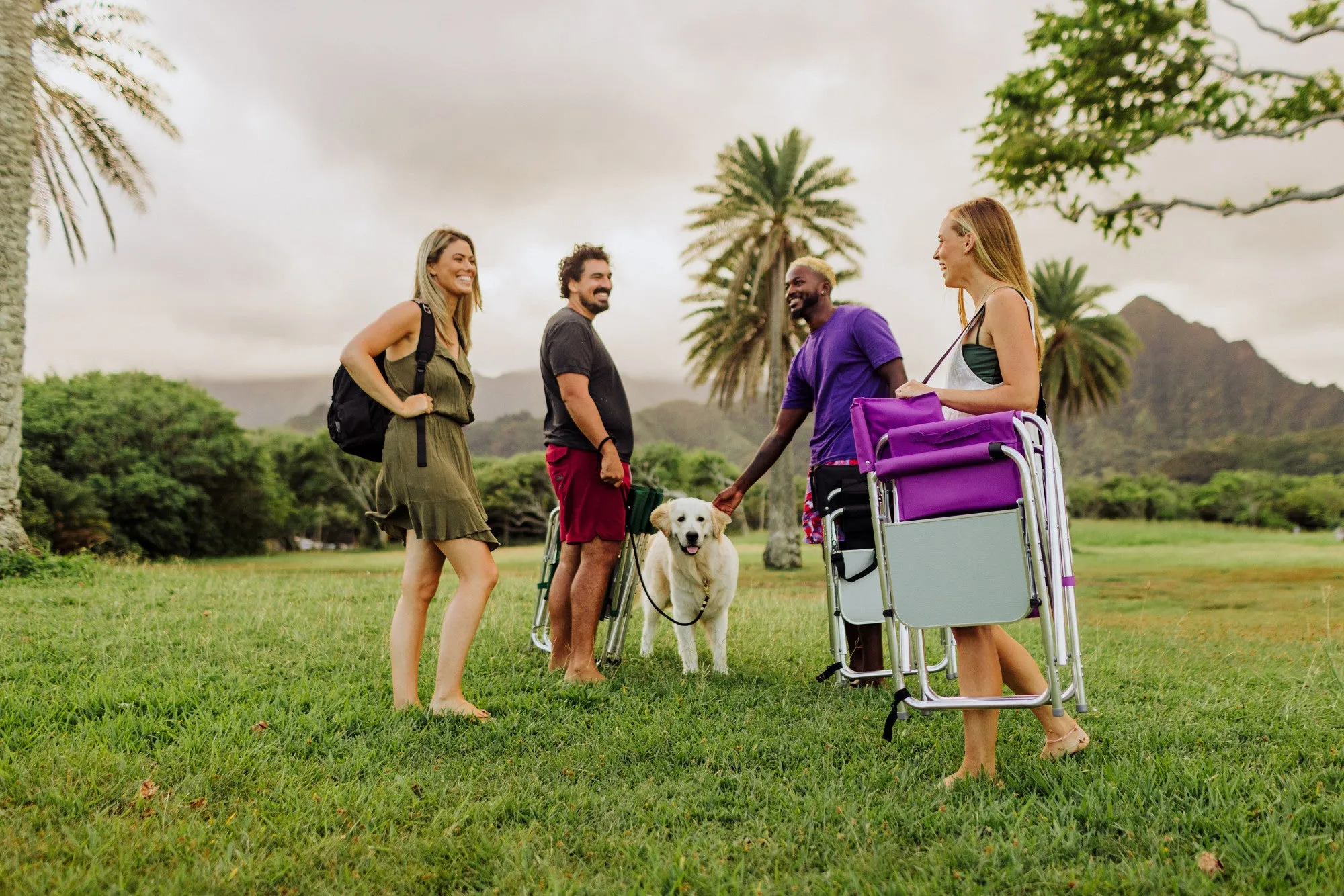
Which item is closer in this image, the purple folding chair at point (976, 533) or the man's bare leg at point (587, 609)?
the purple folding chair at point (976, 533)

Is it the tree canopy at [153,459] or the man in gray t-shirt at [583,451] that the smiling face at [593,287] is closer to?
the man in gray t-shirt at [583,451]

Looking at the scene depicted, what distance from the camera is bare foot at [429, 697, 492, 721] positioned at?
13.6 ft

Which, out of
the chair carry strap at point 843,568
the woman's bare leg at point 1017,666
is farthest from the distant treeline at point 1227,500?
the woman's bare leg at point 1017,666

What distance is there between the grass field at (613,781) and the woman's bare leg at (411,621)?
20 cm

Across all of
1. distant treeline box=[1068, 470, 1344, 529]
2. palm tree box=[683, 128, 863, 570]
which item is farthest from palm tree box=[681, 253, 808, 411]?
distant treeline box=[1068, 470, 1344, 529]

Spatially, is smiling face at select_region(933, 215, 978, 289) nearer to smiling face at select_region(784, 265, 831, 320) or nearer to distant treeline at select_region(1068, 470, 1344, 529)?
smiling face at select_region(784, 265, 831, 320)

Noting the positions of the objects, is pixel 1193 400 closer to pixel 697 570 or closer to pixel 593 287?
pixel 697 570

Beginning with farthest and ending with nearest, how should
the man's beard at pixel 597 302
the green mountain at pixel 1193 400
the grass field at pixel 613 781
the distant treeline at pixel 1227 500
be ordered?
the green mountain at pixel 1193 400 < the distant treeline at pixel 1227 500 < the man's beard at pixel 597 302 < the grass field at pixel 613 781

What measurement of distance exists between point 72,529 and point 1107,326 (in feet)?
131

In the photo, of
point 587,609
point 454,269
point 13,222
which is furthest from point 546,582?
point 13,222

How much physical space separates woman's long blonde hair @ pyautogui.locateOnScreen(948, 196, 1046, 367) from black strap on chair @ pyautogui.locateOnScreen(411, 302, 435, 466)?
2.62 m

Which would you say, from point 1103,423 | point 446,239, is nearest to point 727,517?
point 446,239

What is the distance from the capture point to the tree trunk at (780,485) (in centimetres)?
2541

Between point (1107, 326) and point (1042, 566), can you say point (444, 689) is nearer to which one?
point (1042, 566)
